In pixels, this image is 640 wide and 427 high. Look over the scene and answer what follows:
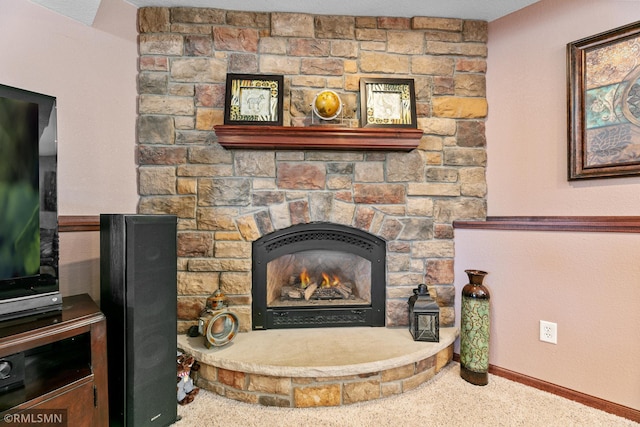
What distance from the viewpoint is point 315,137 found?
1910 millimetres

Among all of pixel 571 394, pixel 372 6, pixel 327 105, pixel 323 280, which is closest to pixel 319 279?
pixel 323 280

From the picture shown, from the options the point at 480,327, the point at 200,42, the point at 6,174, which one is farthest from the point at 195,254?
the point at 480,327

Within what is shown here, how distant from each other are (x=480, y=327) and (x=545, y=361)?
0.44m

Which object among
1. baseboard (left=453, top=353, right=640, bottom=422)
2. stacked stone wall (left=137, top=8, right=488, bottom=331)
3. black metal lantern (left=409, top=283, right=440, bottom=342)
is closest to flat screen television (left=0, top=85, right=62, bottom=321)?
stacked stone wall (left=137, top=8, right=488, bottom=331)

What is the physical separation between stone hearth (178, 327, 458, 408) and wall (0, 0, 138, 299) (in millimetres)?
878

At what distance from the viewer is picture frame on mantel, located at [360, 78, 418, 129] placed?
2.07m

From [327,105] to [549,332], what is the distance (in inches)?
75.6

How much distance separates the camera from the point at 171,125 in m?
2.01

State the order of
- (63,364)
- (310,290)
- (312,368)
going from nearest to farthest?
(63,364) < (312,368) < (310,290)

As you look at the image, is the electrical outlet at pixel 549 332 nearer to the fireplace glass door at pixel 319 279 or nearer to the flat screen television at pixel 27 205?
the fireplace glass door at pixel 319 279

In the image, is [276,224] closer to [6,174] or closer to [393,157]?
[393,157]

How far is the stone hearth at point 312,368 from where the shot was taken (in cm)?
164

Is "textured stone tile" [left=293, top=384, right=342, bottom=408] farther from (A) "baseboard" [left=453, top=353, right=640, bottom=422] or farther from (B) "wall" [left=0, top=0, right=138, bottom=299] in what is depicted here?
(B) "wall" [left=0, top=0, right=138, bottom=299]

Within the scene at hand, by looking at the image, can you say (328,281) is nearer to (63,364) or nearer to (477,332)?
(477,332)
